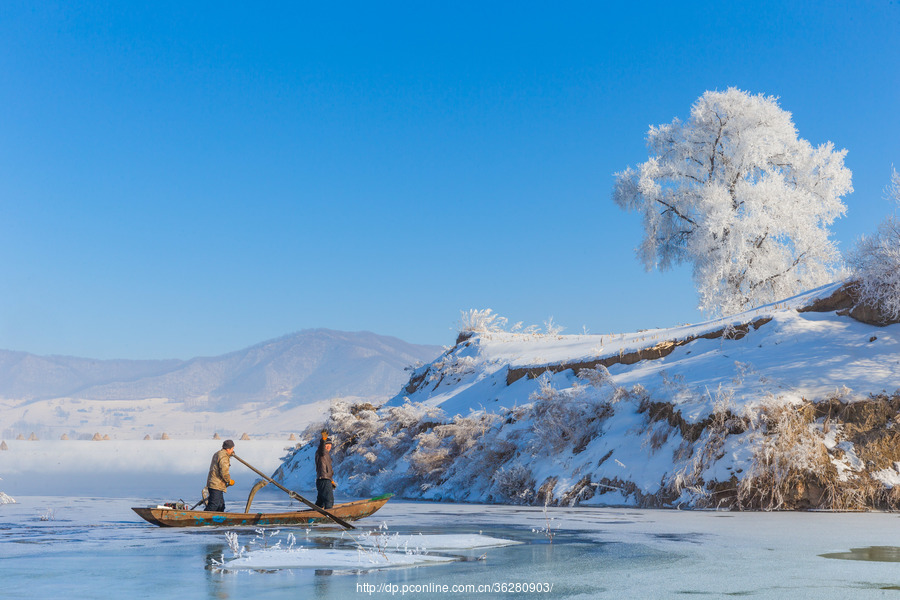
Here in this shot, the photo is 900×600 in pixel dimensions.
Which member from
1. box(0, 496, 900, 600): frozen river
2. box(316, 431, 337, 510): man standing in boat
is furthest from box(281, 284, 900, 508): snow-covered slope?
box(316, 431, 337, 510): man standing in boat

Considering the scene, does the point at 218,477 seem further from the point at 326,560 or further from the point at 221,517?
the point at 326,560

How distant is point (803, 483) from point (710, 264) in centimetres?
2619

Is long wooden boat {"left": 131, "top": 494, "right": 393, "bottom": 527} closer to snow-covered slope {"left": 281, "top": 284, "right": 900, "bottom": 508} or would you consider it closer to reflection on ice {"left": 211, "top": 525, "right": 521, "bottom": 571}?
reflection on ice {"left": 211, "top": 525, "right": 521, "bottom": 571}

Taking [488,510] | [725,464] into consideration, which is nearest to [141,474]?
[488,510]

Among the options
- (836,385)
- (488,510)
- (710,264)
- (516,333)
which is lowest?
(488,510)

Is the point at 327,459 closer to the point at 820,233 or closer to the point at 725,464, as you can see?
the point at 725,464

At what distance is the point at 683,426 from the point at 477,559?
1090cm

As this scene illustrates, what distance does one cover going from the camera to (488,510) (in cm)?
2019

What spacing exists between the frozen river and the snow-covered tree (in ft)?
24.8

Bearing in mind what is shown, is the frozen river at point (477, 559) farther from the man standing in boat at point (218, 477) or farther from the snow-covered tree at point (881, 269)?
the snow-covered tree at point (881, 269)

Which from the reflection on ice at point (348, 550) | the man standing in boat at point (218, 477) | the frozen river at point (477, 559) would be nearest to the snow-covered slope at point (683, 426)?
the frozen river at point (477, 559)

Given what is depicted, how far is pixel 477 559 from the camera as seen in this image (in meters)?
10.9

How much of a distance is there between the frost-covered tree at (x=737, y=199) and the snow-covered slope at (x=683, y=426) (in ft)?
42.9

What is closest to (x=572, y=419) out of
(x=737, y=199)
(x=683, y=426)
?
(x=683, y=426)
